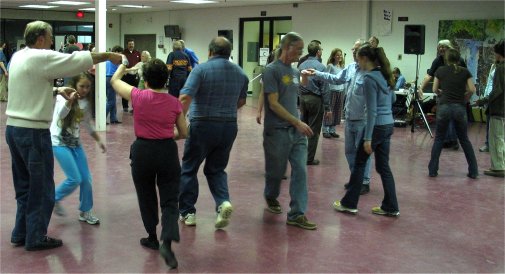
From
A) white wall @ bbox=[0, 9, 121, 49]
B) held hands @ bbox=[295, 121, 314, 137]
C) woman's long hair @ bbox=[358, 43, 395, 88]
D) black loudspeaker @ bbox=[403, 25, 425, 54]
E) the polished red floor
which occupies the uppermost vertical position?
white wall @ bbox=[0, 9, 121, 49]

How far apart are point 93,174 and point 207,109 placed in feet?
8.05

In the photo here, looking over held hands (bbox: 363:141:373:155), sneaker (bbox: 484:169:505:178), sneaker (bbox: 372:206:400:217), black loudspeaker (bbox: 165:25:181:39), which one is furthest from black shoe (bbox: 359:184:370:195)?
black loudspeaker (bbox: 165:25:181:39)

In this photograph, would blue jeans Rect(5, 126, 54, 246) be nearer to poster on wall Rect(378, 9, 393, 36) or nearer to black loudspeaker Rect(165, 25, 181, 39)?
poster on wall Rect(378, 9, 393, 36)

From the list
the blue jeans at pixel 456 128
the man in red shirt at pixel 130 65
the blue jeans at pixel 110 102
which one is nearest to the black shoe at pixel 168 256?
the blue jeans at pixel 456 128

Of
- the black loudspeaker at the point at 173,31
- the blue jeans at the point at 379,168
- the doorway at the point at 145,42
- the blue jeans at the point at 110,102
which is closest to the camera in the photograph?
the blue jeans at the point at 379,168

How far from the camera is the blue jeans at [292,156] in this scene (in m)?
4.29

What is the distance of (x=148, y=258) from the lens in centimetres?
362

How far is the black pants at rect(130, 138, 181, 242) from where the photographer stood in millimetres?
3398

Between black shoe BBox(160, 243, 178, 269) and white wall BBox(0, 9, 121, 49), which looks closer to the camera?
black shoe BBox(160, 243, 178, 269)

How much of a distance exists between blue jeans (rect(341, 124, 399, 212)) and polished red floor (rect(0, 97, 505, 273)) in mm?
130

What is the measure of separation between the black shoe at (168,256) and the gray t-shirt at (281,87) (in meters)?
1.32

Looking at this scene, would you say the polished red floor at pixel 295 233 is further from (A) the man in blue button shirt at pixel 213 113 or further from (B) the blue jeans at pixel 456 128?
(A) the man in blue button shirt at pixel 213 113

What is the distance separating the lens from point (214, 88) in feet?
13.4

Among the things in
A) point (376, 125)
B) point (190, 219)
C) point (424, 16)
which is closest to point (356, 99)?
point (376, 125)
